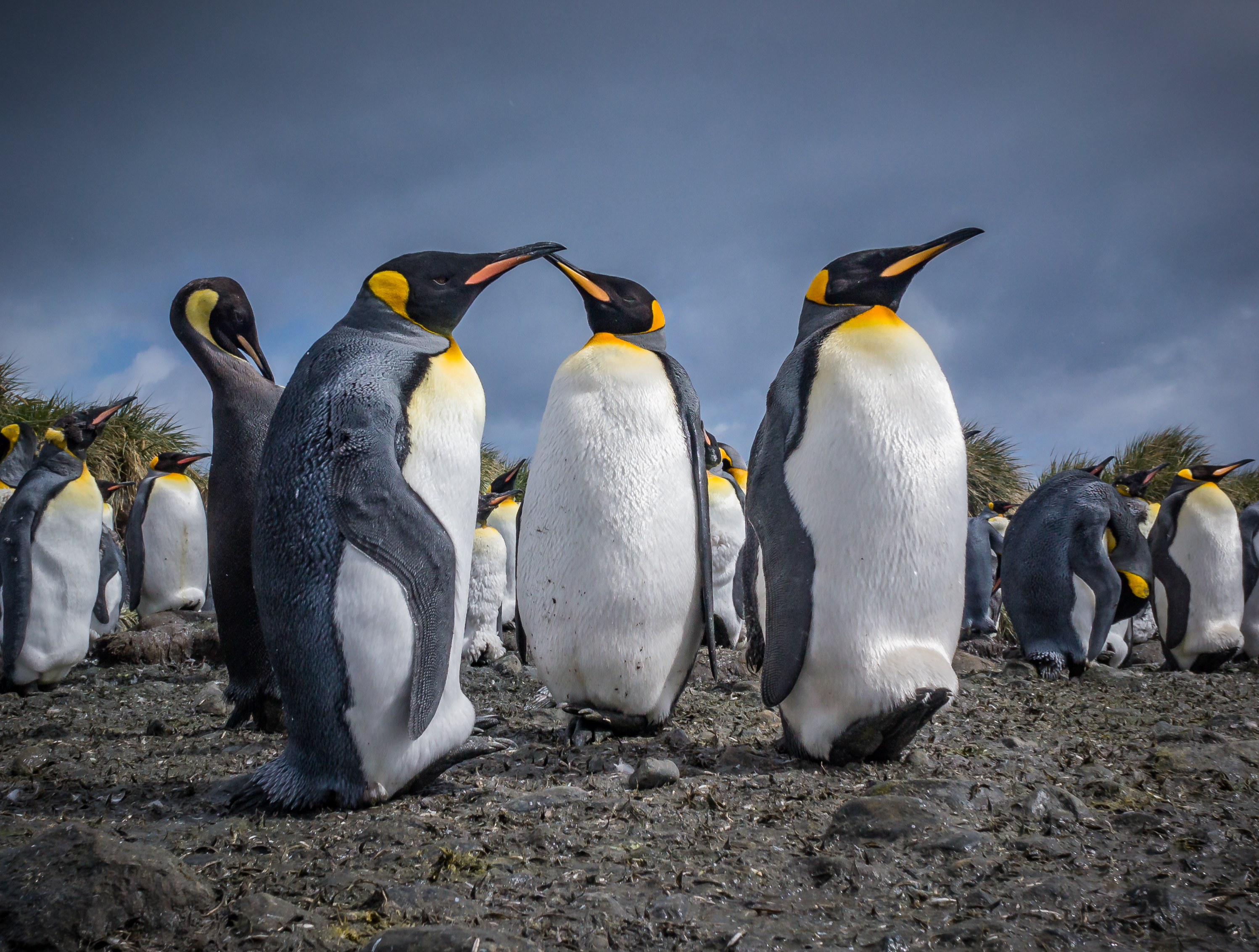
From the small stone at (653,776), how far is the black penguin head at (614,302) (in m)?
2.10

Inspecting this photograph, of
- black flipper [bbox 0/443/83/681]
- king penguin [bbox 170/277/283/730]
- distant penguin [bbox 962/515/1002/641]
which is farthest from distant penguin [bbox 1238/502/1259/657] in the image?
black flipper [bbox 0/443/83/681]

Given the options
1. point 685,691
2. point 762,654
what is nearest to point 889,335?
point 762,654

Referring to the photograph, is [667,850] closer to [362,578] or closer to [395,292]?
[362,578]

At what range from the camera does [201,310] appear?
3762 millimetres

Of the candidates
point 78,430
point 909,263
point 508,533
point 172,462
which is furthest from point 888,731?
point 172,462

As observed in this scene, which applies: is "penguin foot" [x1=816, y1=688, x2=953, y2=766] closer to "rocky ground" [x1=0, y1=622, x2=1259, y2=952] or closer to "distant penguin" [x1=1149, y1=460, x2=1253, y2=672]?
"rocky ground" [x1=0, y1=622, x2=1259, y2=952]

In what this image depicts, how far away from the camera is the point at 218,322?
378 centimetres

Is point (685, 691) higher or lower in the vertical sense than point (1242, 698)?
higher

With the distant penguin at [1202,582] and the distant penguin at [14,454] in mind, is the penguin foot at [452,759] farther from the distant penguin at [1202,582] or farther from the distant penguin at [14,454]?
the distant penguin at [14,454]

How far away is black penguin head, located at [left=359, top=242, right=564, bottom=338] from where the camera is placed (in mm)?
2797

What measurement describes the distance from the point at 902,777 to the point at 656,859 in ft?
3.59

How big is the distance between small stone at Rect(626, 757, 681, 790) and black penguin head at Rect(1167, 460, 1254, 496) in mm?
7128

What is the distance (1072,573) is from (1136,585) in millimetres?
632

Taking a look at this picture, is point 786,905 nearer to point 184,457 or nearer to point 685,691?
point 685,691
